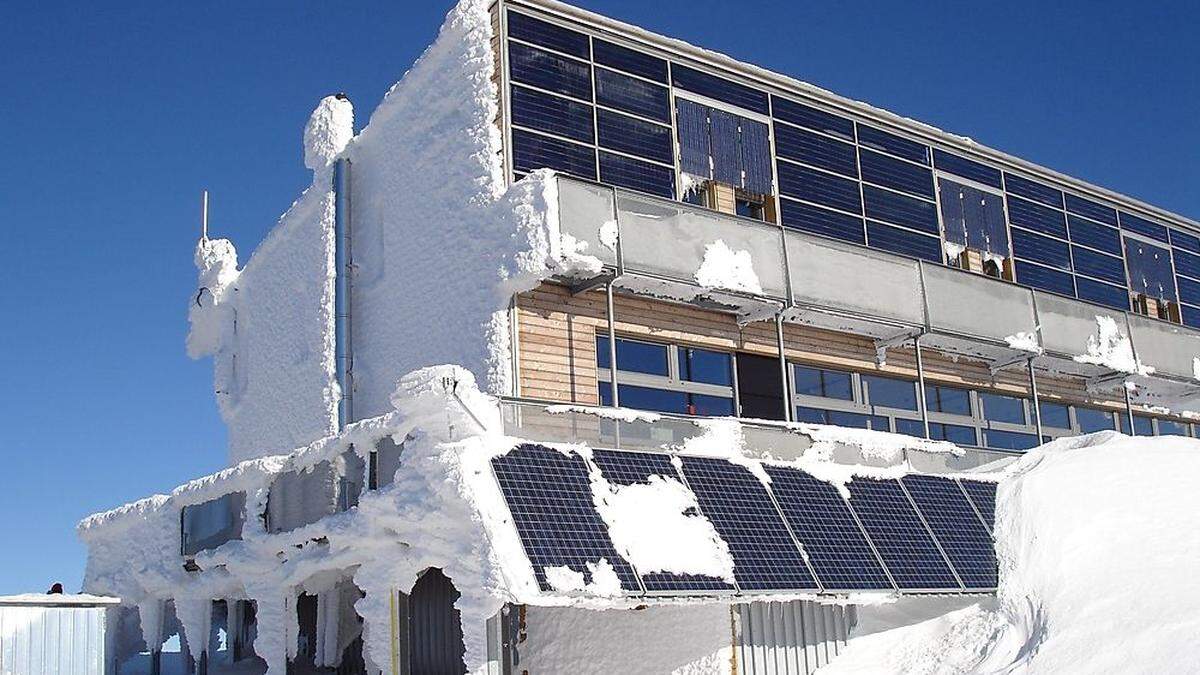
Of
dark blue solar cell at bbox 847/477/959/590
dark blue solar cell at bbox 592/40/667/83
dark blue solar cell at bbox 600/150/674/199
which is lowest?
dark blue solar cell at bbox 847/477/959/590

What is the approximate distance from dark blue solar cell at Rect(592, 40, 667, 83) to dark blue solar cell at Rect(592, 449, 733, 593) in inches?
327

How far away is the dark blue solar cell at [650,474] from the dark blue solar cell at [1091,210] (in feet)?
59.1

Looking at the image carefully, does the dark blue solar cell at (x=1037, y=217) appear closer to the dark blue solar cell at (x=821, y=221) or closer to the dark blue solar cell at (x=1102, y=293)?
the dark blue solar cell at (x=1102, y=293)

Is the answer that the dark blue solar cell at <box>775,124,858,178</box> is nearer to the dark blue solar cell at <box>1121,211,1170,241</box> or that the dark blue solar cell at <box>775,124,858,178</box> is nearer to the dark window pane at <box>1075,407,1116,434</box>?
the dark window pane at <box>1075,407,1116,434</box>

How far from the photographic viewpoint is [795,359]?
2211 centimetres

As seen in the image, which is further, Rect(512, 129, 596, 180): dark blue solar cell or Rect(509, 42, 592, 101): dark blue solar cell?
Rect(509, 42, 592, 101): dark blue solar cell

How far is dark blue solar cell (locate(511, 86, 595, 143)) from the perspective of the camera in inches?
760

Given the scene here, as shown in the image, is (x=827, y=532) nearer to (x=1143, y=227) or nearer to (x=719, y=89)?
(x=719, y=89)

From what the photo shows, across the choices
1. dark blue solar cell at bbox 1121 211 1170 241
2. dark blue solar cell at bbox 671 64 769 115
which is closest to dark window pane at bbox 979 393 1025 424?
dark blue solar cell at bbox 1121 211 1170 241

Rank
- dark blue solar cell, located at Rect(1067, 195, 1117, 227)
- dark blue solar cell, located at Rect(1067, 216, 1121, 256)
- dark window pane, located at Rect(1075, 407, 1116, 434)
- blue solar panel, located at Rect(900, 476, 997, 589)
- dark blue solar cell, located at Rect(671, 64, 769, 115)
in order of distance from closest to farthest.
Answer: blue solar panel, located at Rect(900, 476, 997, 589) → dark blue solar cell, located at Rect(671, 64, 769, 115) → dark window pane, located at Rect(1075, 407, 1116, 434) → dark blue solar cell, located at Rect(1067, 216, 1121, 256) → dark blue solar cell, located at Rect(1067, 195, 1117, 227)

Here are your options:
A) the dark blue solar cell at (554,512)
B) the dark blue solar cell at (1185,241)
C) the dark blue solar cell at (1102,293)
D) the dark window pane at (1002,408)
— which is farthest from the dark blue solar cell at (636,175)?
the dark blue solar cell at (1185,241)

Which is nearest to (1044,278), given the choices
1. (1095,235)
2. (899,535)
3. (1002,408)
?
(1095,235)

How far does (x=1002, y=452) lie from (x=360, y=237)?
42.1 feet

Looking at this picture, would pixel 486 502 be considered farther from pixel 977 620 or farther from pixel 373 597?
pixel 977 620
